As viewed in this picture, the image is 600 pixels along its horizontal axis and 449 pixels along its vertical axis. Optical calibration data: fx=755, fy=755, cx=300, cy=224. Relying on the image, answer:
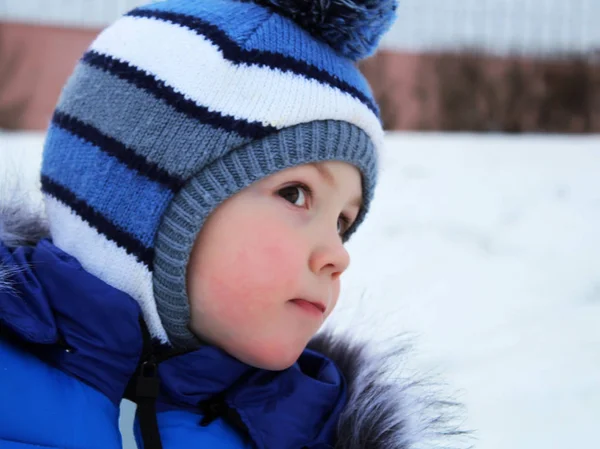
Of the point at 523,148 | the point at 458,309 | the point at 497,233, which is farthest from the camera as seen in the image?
the point at 523,148

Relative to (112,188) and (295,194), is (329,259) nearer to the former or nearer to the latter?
(295,194)

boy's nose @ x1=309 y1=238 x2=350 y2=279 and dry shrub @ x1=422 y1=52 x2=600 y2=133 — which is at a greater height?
boy's nose @ x1=309 y1=238 x2=350 y2=279

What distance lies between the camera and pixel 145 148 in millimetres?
1320

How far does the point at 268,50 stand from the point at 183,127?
21 centimetres

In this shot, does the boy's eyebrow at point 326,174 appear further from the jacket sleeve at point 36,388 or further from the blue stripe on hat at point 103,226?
the jacket sleeve at point 36,388

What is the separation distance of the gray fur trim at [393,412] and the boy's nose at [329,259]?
0.26 metres

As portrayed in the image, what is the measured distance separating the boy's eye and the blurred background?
34 centimetres

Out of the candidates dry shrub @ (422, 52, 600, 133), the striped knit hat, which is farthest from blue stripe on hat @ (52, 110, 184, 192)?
dry shrub @ (422, 52, 600, 133)

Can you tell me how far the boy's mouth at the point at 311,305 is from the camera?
4.35 ft

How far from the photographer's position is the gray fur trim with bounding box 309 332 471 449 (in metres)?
1.39

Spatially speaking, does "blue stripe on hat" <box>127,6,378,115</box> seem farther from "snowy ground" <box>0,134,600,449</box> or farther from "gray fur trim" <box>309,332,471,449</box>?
"gray fur trim" <box>309,332,471,449</box>

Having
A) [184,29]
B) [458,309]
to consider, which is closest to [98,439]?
[184,29]

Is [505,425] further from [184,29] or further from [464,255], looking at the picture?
[464,255]

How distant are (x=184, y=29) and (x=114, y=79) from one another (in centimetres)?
16
